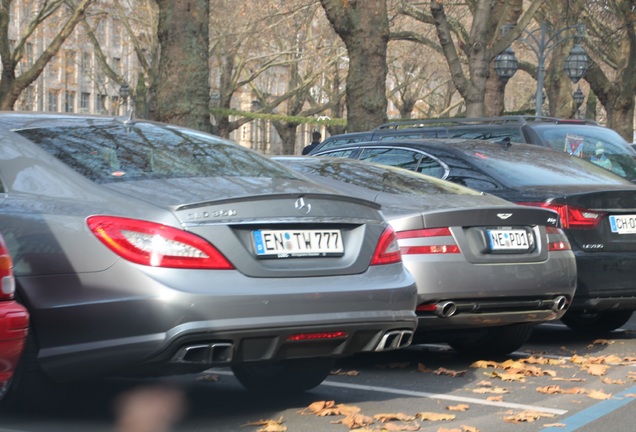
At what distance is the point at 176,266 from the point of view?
5527mm

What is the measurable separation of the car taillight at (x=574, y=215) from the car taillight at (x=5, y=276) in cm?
458

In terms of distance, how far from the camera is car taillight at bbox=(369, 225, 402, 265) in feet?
20.5

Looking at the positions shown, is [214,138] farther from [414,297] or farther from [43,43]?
[43,43]

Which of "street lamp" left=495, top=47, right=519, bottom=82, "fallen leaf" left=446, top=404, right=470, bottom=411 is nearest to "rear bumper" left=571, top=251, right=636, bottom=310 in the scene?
"fallen leaf" left=446, top=404, right=470, bottom=411

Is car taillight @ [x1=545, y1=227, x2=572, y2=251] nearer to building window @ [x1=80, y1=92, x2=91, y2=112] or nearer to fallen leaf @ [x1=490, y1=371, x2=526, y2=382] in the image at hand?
fallen leaf @ [x1=490, y1=371, x2=526, y2=382]

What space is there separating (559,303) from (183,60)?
8.42 m

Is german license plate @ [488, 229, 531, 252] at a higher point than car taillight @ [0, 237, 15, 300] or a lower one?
lower

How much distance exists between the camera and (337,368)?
808cm

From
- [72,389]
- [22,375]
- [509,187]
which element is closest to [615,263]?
[509,187]

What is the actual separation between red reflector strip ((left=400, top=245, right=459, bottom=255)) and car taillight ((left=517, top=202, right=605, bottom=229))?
4.82ft

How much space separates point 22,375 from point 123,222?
0.88 metres

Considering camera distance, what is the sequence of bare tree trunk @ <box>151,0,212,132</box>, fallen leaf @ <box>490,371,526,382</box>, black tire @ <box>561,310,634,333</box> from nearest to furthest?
fallen leaf @ <box>490,371,526,382</box>, black tire @ <box>561,310,634,333</box>, bare tree trunk @ <box>151,0,212,132</box>

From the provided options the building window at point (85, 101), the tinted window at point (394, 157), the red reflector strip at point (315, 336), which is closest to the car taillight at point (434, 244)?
the red reflector strip at point (315, 336)

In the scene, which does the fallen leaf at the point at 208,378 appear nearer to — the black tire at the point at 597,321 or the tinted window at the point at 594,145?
the black tire at the point at 597,321
